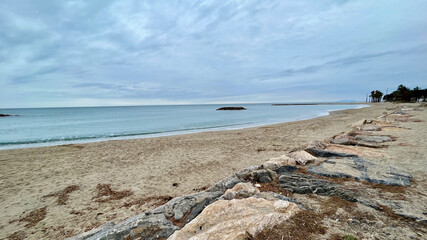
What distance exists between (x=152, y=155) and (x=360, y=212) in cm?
1103

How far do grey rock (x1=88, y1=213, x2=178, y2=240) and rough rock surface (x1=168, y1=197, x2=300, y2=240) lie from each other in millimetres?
447

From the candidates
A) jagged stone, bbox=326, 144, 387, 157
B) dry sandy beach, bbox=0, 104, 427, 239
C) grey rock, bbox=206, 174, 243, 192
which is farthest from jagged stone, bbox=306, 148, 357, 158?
grey rock, bbox=206, 174, 243, 192

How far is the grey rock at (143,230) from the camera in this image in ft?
9.69

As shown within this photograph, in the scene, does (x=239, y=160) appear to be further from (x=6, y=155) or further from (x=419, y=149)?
(x=6, y=155)

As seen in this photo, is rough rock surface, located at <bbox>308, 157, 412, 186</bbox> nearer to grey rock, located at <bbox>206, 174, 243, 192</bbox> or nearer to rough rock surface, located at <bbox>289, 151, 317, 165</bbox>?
rough rock surface, located at <bbox>289, 151, 317, 165</bbox>

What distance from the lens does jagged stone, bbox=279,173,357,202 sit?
3695 mm

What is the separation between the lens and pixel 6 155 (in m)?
13.1

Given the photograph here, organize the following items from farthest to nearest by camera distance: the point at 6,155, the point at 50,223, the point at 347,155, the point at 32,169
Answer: the point at 6,155, the point at 32,169, the point at 347,155, the point at 50,223

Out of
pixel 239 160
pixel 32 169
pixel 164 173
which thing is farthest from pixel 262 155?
pixel 32 169

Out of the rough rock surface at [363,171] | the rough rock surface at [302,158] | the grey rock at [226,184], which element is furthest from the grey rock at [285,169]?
the grey rock at [226,184]

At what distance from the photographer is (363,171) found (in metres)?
4.86

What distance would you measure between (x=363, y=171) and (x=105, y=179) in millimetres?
9871

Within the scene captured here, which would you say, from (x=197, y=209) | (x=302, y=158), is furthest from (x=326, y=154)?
(x=197, y=209)

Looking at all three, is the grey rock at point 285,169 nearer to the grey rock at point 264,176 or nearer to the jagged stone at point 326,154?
the grey rock at point 264,176
